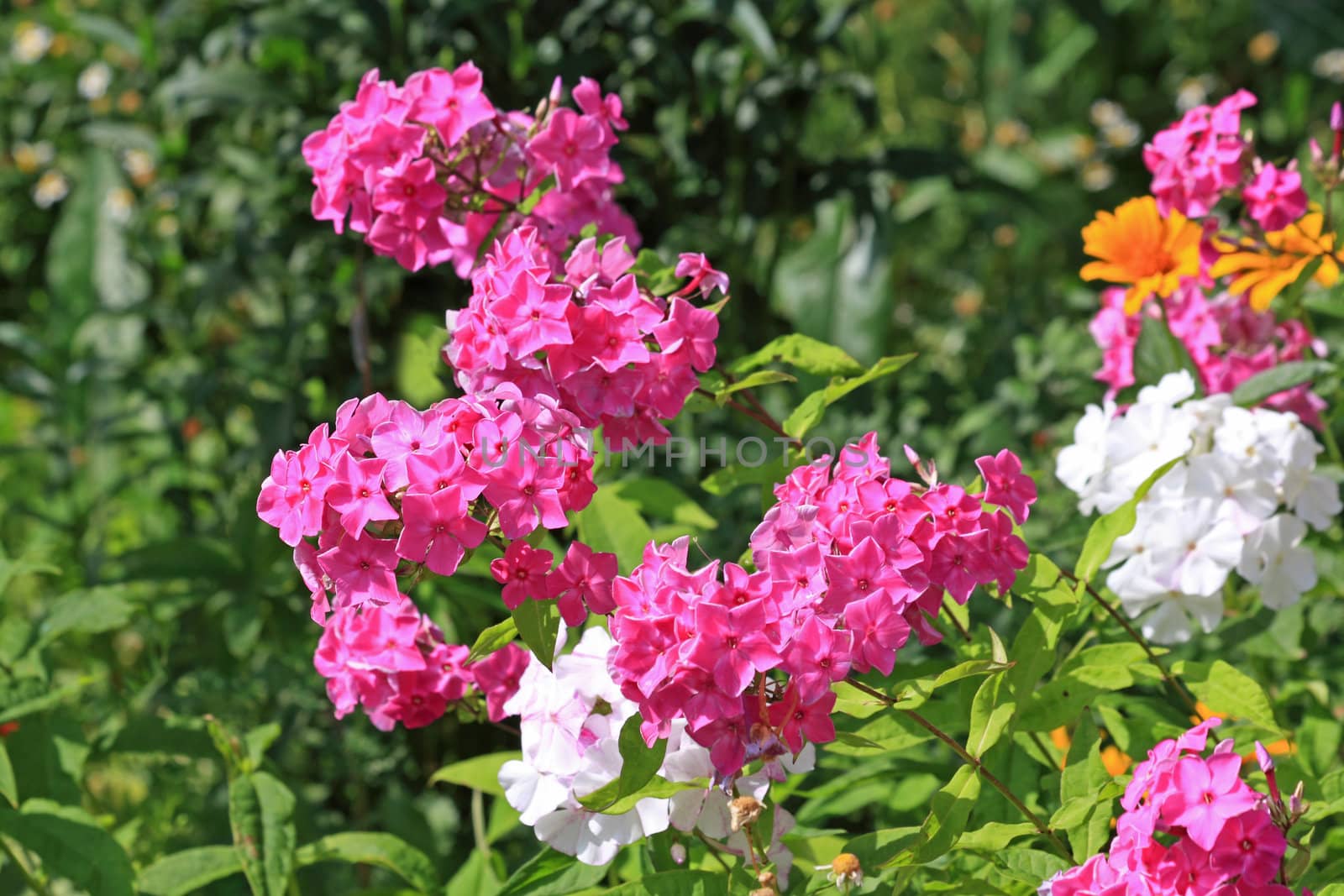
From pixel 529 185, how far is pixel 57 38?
264cm

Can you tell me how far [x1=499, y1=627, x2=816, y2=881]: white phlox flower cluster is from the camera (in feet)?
3.84

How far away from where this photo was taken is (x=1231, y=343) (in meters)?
1.71

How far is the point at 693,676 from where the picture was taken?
3.20 ft

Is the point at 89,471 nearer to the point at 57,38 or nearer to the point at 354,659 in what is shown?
the point at 57,38

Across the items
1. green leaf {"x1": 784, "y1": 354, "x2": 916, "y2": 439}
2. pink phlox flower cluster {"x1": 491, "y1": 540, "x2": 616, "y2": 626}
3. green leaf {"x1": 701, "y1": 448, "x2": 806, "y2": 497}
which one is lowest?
green leaf {"x1": 701, "y1": 448, "x2": 806, "y2": 497}

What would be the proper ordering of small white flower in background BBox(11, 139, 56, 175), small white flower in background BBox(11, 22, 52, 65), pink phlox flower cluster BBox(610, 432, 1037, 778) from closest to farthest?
pink phlox flower cluster BBox(610, 432, 1037, 778) → small white flower in background BBox(11, 139, 56, 175) → small white flower in background BBox(11, 22, 52, 65)

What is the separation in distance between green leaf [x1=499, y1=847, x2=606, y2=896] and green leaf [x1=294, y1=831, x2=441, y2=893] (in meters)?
0.27

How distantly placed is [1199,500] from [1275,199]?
36 centimetres

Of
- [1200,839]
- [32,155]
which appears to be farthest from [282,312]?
[1200,839]

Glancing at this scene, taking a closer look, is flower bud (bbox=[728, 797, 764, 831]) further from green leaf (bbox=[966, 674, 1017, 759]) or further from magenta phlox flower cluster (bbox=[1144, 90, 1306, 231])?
magenta phlox flower cluster (bbox=[1144, 90, 1306, 231])

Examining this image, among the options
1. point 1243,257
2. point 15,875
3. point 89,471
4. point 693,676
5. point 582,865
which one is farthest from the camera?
point 89,471

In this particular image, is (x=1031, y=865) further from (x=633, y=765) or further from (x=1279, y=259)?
(x=1279, y=259)

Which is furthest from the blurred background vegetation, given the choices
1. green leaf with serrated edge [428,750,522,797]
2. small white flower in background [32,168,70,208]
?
green leaf with serrated edge [428,750,522,797]

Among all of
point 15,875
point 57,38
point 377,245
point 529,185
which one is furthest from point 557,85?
point 57,38
